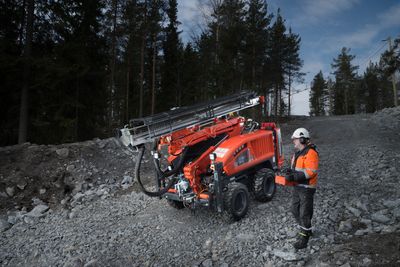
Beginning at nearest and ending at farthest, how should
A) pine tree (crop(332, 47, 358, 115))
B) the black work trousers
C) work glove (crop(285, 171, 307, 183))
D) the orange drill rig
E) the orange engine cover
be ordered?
work glove (crop(285, 171, 307, 183)), the black work trousers, the orange drill rig, the orange engine cover, pine tree (crop(332, 47, 358, 115))

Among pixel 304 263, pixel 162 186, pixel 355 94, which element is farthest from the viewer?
pixel 355 94

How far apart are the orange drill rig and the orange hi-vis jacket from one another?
5.19 feet

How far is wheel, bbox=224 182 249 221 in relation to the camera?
5.93 m

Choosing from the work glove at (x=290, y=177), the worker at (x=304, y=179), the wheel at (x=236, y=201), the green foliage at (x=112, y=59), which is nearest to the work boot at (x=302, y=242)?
the worker at (x=304, y=179)

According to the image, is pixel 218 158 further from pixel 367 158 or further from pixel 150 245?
pixel 367 158

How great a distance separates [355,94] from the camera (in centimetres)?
5716

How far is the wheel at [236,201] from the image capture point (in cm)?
593

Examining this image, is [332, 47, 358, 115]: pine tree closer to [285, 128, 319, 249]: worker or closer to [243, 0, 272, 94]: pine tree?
[243, 0, 272, 94]: pine tree

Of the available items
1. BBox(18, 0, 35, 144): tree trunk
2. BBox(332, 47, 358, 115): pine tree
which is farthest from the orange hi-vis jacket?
BBox(332, 47, 358, 115): pine tree

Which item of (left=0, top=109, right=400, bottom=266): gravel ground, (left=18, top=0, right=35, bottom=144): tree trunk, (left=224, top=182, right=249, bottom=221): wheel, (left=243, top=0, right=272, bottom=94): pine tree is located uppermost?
(left=243, top=0, right=272, bottom=94): pine tree

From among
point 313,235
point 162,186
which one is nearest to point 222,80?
point 162,186

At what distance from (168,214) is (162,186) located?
71 cm

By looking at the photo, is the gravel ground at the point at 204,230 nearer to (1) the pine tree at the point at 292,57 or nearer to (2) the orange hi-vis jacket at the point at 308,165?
(2) the orange hi-vis jacket at the point at 308,165

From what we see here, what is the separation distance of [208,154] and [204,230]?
1602 mm
